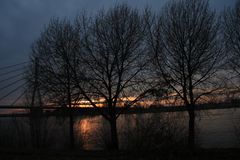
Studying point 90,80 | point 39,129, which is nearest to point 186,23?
point 90,80

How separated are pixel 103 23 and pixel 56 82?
18.6ft

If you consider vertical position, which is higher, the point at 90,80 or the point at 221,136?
the point at 90,80

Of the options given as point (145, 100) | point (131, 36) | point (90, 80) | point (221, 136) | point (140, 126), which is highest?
point (131, 36)

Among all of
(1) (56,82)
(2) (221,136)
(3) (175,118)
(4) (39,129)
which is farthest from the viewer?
(2) (221,136)

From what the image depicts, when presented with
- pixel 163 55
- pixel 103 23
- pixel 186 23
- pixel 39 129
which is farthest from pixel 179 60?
pixel 39 129

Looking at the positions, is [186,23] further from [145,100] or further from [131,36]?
[145,100]

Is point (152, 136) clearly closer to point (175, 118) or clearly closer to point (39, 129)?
point (175, 118)

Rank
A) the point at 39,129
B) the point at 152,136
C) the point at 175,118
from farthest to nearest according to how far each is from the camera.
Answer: the point at 39,129 → the point at 175,118 → the point at 152,136

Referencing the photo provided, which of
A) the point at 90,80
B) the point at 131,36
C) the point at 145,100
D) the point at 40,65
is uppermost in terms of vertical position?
the point at 131,36

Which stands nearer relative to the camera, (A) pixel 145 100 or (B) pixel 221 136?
(A) pixel 145 100

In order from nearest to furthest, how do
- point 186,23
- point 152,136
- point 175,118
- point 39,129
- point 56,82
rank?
1. point 152,136
2. point 175,118
3. point 186,23
4. point 56,82
5. point 39,129

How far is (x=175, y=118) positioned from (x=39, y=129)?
48.8 ft

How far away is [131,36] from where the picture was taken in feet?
74.0

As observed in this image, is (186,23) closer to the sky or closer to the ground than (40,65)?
closer to the sky
